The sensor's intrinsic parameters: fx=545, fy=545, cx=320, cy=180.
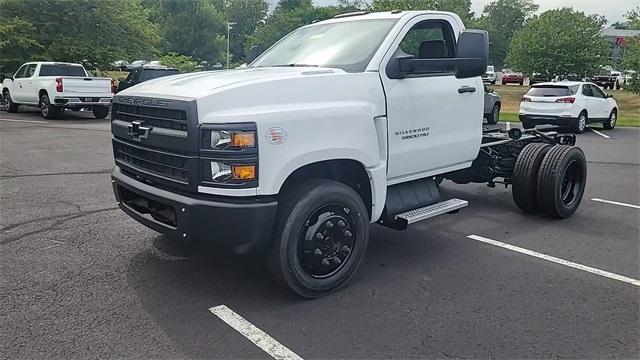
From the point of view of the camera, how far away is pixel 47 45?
24.0m

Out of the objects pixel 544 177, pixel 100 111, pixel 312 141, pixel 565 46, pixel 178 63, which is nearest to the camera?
pixel 312 141

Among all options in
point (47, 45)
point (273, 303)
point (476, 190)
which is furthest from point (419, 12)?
point (47, 45)

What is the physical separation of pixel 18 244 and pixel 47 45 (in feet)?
72.3

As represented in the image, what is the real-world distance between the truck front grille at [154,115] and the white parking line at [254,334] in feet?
4.24

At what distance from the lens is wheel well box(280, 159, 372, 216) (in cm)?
398

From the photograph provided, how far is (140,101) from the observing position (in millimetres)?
3994

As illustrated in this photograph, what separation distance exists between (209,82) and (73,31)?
78.6 ft

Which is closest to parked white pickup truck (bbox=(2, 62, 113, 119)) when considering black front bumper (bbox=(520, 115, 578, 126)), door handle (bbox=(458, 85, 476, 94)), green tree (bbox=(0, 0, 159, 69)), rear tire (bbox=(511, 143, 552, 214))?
green tree (bbox=(0, 0, 159, 69))

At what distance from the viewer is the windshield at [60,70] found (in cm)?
1852

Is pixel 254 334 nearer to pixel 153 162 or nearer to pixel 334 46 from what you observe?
pixel 153 162

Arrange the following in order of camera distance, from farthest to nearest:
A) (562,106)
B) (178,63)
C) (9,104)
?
(178,63), (9,104), (562,106)

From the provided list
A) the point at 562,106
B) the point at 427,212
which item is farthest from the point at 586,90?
the point at 427,212

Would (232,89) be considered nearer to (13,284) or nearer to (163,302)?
(163,302)

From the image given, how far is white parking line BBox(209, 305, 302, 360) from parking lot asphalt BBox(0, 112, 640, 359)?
0.05 m
